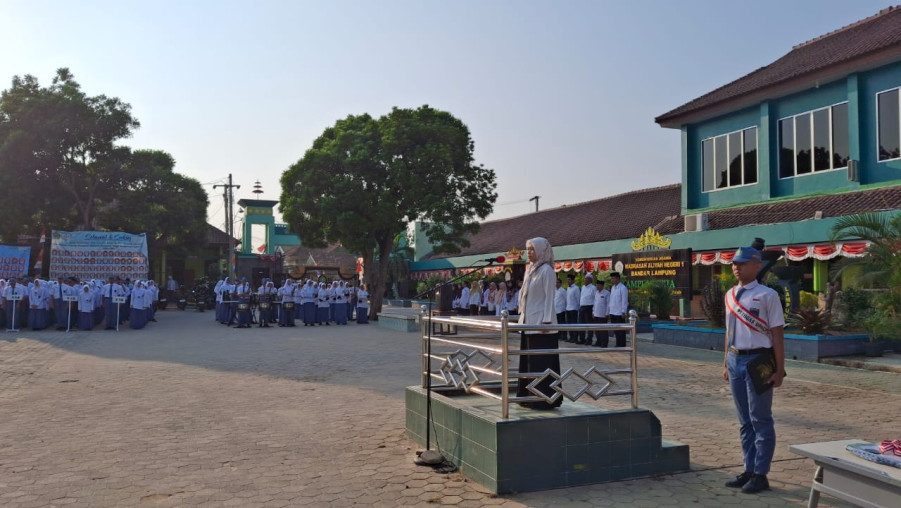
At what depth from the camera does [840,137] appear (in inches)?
736

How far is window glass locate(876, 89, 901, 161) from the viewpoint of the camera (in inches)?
679

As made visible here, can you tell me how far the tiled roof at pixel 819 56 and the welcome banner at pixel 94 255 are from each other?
68.0ft

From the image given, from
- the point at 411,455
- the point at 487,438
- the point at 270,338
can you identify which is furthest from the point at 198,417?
the point at 270,338

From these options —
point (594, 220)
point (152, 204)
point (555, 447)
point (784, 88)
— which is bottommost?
point (555, 447)

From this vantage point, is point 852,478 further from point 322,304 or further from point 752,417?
point 322,304

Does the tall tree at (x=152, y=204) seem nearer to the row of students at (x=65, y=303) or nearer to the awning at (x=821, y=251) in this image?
the row of students at (x=65, y=303)

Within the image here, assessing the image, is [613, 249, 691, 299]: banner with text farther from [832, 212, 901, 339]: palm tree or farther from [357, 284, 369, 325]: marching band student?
[357, 284, 369, 325]: marching band student

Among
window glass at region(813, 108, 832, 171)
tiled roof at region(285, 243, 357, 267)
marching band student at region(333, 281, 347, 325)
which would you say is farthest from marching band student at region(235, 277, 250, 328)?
tiled roof at region(285, 243, 357, 267)

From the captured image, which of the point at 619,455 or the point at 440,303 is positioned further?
the point at 440,303

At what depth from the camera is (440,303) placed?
23.0 metres

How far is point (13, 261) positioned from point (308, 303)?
12892mm

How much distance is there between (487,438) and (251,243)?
4698 centimetres

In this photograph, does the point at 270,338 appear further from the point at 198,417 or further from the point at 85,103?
the point at 85,103

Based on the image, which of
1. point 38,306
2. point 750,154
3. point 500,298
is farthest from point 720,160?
point 38,306
